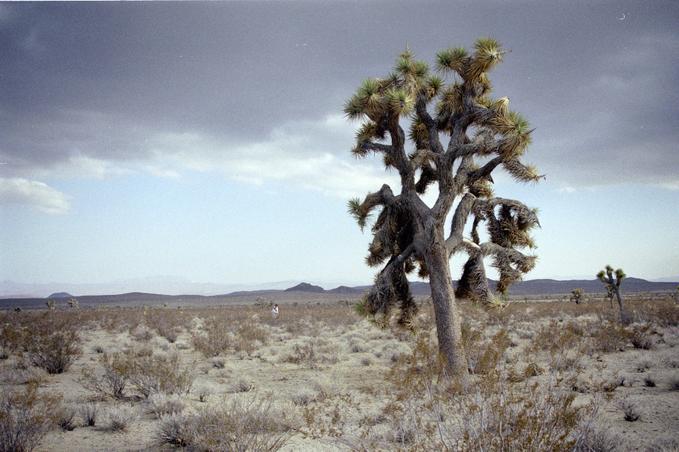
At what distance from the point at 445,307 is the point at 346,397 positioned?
9.77ft

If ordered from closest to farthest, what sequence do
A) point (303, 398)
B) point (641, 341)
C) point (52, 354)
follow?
point (303, 398) → point (52, 354) → point (641, 341)

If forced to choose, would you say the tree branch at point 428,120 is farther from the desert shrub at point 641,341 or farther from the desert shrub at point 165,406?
the desert shrub at point 641,341

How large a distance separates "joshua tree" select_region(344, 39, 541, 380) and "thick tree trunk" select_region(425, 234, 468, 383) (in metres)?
0.02

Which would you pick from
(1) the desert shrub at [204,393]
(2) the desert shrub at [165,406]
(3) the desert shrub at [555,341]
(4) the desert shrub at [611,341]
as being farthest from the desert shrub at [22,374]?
(4) the desert shrub at [611,341]

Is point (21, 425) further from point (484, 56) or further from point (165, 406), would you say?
point (484, 56)

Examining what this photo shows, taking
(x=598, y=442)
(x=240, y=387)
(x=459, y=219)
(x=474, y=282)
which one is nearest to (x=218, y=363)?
(x=240, y=387)

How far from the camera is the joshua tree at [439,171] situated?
30.1 feet

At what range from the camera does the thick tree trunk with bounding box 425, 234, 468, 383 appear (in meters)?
8.66

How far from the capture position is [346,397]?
26.0 ft

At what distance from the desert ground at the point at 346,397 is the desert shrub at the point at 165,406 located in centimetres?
2

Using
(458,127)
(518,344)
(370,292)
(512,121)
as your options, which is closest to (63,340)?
(370,292)

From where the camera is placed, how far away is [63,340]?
12.3 metres

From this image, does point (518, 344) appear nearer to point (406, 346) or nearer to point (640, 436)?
point (406, 346)

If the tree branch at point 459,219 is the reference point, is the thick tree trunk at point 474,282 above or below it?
below
